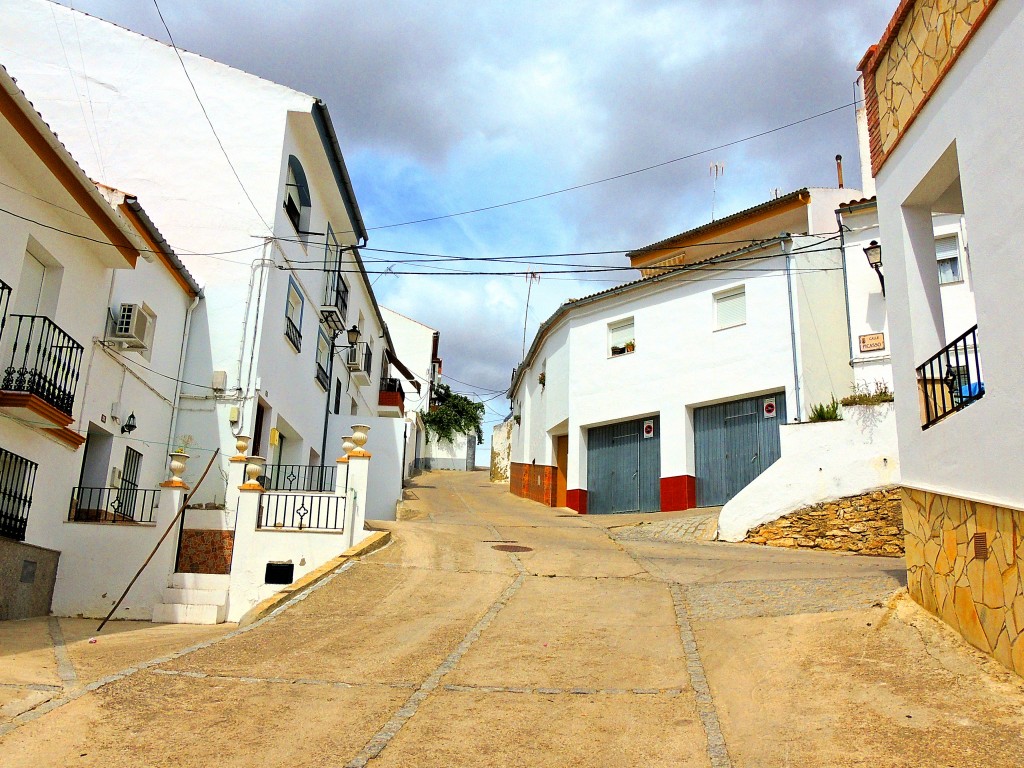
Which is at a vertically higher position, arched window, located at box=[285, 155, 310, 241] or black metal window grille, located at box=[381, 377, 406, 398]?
arched window, located at box=[285, 155, 310, 241]

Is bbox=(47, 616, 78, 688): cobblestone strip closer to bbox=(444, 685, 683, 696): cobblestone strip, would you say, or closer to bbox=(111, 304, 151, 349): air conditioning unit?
bbox=(444, 685, 683, 696): cobblestone strip

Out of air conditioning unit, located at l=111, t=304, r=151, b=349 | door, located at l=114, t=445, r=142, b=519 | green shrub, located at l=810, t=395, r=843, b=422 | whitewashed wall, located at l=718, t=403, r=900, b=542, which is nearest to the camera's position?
air conditioning unit, located at l=111, t=304, r=151, b=349

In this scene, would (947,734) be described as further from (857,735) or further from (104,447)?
(104,447)

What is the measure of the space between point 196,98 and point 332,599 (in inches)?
449

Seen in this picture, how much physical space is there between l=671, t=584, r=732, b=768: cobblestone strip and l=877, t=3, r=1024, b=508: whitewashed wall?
2522 mm

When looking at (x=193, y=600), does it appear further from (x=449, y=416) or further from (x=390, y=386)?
(x=449, y=416)

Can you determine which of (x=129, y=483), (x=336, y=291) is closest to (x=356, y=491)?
(x=129, y=483)

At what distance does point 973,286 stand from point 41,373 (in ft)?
A: 33.8

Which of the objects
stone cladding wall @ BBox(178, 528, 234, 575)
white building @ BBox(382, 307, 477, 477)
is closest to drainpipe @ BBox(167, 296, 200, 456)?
stone cladding wall @ BBox(178, 528, 234, 575)

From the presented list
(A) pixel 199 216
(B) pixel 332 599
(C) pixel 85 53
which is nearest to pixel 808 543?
(B) pixel 332 599

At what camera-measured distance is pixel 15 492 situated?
1038 cm

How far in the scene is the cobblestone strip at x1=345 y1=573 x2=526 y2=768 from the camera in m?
5.27

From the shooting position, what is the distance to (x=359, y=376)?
2523 cm

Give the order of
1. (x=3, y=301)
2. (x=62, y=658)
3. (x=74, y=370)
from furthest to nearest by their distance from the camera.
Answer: (x=74, y=370)
(x=3, y=301)
(x=62, y=658)
